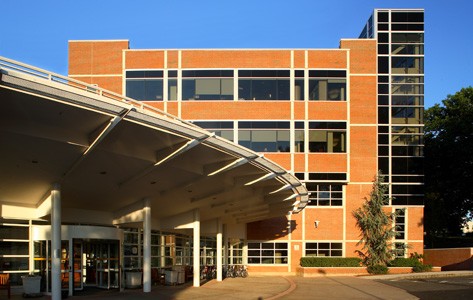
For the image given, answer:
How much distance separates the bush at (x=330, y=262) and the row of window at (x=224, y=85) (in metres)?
12.1

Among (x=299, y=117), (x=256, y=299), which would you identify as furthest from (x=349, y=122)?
(x=256, y=299)

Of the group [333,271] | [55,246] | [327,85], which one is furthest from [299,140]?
[55,246]

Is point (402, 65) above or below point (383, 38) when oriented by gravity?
below

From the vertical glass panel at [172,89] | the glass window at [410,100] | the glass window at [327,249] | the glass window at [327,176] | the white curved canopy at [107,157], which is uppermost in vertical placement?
the vertical glass panel at [172,89]

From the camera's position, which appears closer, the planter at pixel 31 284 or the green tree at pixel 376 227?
the planter at pixel 31 284

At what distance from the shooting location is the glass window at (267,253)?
44.8 meters

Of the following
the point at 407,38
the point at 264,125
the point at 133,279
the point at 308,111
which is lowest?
the point at 133,279

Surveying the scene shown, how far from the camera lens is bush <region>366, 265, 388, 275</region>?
41.0 meters

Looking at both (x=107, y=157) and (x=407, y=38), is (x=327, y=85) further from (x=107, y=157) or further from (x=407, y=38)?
(x=107, y=157)

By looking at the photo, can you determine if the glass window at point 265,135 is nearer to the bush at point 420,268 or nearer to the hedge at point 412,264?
the hedge at point 412,264

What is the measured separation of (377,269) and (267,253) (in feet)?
28.4

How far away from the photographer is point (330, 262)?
41469 mm

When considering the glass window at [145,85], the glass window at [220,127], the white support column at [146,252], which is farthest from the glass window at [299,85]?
the white support column at [146,252]

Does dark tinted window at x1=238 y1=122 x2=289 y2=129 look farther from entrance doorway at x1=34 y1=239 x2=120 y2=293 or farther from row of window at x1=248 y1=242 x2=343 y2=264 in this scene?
entrance doorway at x1=34 y1=239 x2=120 y2=293
